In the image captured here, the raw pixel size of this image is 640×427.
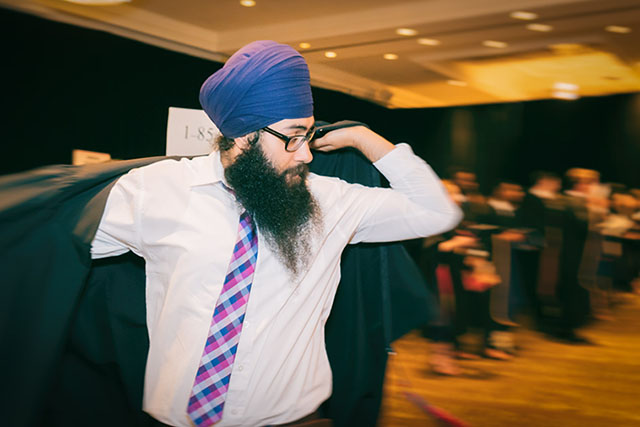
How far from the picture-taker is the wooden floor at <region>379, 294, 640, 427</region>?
3613 mm

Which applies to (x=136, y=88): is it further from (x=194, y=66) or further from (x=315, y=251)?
(x=315, y=251)

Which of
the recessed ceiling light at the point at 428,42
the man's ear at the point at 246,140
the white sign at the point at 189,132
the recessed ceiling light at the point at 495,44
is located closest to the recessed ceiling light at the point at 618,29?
the recessed ceiling light at the point at 495,44

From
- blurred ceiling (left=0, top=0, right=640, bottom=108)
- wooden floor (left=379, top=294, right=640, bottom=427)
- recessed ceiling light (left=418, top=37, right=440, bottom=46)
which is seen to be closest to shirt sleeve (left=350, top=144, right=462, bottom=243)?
wooden floor (left=379, top=294, right=640, bottom=427)

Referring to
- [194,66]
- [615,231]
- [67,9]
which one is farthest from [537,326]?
[67,9]

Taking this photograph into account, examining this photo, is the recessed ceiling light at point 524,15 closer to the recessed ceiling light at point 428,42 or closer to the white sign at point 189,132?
the recessed ceiling light at point 428,42

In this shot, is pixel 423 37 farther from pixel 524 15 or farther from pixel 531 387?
pixel 531 387

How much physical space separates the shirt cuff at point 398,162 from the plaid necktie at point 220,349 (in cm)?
51

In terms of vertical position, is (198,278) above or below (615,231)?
above

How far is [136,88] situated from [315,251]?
4.99 m

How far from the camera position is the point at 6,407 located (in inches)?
49.7

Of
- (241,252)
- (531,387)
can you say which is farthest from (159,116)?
(241,252)

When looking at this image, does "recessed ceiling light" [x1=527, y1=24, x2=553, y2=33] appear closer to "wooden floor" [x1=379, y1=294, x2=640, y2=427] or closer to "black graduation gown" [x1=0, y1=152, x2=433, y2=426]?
"wooden floor" [x1=379, y1=294, x2=640, y2=427]

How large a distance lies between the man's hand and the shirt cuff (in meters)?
0.02

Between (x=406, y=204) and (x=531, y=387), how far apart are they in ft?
10.9
